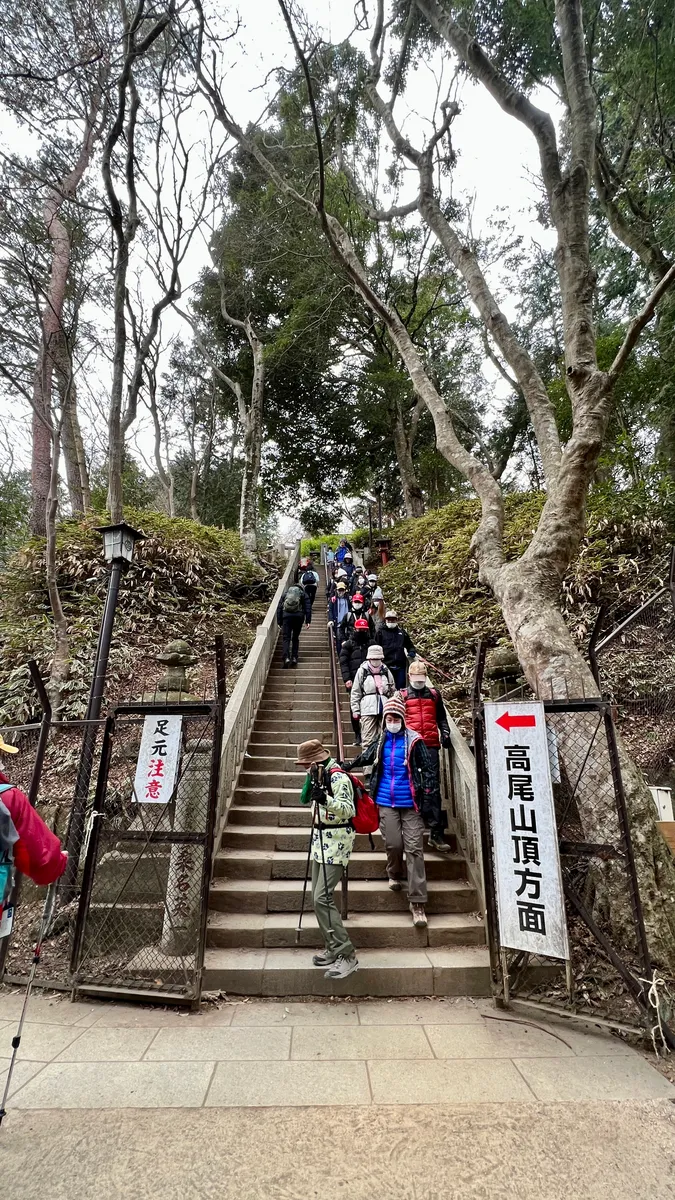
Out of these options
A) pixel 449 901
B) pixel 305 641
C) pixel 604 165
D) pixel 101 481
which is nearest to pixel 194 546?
pixel 305 641

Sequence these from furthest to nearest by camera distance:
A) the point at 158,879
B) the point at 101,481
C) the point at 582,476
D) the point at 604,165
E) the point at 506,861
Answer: the point at 101,481 < the point at 604,165 < the point at 582,476 < the point at 158,879 < the point at 506,861

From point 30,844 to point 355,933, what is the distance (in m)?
2.73

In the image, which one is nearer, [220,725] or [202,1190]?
[202,1190]

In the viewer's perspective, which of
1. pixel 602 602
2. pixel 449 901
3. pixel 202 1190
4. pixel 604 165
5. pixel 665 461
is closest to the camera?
pixel 202 1190

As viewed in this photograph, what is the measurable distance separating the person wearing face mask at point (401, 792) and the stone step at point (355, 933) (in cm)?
15

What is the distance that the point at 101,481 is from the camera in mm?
20906

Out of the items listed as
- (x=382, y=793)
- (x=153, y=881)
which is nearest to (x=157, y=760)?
(x=153, y=881)

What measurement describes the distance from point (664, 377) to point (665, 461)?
6.37 feet

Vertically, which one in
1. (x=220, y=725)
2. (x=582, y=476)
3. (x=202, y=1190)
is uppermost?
(x=582, y=476)

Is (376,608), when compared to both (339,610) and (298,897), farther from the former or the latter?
(298,897)

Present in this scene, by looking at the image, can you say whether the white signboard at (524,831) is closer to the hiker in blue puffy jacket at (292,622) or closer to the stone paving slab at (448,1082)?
the stone paving slab at (448,1082)

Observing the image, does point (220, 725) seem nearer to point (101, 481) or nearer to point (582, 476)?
point (582, 476)

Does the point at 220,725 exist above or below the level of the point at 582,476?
below

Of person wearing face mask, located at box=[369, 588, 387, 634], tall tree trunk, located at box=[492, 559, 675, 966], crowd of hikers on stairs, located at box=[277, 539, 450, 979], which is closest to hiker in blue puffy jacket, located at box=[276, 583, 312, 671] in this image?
person wearing face mask, located at box=[369, 588, 387, 634]
